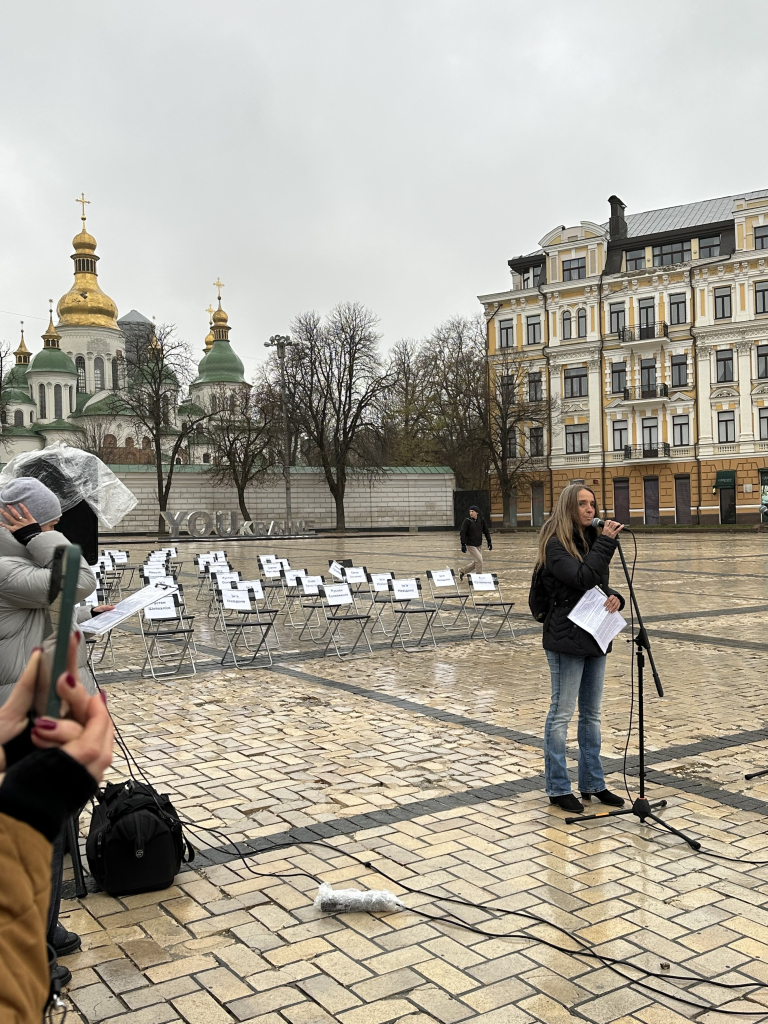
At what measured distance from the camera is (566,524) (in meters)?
5.42

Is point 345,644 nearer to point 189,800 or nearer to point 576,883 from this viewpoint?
point 189,800

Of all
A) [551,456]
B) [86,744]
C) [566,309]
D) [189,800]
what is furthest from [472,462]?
[86,744]

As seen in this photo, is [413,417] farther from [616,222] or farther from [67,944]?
[67,944]

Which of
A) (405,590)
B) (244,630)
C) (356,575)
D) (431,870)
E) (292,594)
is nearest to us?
(431,870)

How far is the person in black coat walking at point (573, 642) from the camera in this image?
5277 millimetres

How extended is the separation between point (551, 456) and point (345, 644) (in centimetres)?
4346

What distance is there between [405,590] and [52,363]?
75.3 metres

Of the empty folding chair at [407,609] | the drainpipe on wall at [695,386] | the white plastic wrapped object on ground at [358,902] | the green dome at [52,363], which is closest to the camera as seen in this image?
the white plastic wrapped object on ground at [358,902]

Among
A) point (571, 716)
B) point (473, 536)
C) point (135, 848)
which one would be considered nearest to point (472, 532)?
point (473, 536)

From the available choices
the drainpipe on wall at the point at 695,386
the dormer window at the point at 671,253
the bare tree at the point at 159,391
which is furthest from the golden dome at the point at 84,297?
the drainpipe on wall at the point at 695,386

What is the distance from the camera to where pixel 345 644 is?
12.4 meters

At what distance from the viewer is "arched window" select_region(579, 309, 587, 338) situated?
53.0m

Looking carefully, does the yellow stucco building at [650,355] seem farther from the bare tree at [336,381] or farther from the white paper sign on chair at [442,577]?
the white paper sign on chair at [442,577]

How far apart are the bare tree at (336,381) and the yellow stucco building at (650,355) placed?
9.52m
